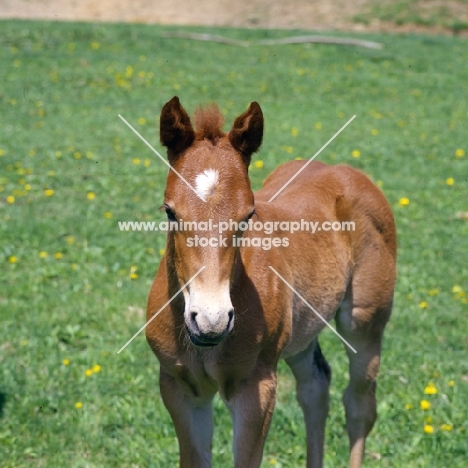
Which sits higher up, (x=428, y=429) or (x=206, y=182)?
(x=206, y=182)

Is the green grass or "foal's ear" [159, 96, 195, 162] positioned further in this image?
Result: the green grass

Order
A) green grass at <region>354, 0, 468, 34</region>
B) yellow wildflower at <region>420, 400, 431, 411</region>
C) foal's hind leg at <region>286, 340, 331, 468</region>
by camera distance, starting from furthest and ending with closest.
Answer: green grass at <region>354, 0, 468, 34</region> < yellow wildflower at <region>420, 400, 431, 411</region> < foal's hind leg at <region>286, 340, 331, 468</region>

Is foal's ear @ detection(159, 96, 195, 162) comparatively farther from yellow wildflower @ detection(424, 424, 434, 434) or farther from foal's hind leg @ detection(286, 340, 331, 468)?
yellow wildflower @ detection(424, 424, 434, 434)

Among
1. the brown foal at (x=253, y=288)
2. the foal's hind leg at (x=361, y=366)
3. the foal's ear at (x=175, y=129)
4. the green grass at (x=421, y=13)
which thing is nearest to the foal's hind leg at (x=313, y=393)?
the brown foal at (x=253, y=288)

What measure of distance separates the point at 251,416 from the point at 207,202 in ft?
3.04

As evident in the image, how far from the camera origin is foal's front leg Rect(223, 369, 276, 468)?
313 centimetres

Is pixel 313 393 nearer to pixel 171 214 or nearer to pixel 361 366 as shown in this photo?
pixel 361 366

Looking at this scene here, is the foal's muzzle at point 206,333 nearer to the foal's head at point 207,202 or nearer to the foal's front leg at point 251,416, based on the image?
the foal's head at point 207,202

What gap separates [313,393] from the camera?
A: 13.6 ft

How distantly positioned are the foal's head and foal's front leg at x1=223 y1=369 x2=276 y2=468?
1.70 ft

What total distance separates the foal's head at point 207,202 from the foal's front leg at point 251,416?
52cm

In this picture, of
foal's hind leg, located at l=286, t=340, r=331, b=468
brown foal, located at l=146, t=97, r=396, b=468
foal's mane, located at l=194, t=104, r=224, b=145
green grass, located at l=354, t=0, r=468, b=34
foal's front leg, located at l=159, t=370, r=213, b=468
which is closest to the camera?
brown foal, located at l=146, t=97, r=396, b=468

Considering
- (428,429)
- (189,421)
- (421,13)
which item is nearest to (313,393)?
(428,429)

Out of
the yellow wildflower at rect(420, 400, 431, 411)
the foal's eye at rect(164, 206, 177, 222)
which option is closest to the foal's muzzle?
the foal's eye at rect(164, 206, 177, 222)
